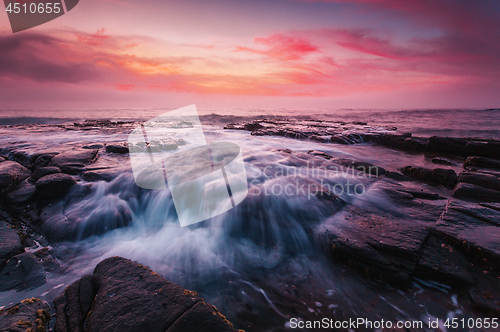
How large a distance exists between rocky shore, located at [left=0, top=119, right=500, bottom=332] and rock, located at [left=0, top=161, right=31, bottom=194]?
0.07ft

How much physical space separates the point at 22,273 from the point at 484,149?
52.9 feet

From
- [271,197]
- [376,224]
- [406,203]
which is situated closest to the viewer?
[376,224]

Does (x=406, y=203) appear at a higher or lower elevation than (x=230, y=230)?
higher

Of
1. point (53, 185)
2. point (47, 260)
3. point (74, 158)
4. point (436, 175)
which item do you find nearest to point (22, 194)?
point (53, 185)

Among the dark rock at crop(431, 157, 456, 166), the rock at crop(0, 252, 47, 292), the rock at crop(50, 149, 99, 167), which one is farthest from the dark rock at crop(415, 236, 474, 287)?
the rock at crop(50, 149, 99, 167)

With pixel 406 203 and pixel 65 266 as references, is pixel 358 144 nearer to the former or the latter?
pixel 406 203

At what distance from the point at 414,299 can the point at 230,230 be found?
3.62m

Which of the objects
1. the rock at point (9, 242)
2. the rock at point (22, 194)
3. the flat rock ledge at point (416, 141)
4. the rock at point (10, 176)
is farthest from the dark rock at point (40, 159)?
the flat rock ledge at point (416, 141)

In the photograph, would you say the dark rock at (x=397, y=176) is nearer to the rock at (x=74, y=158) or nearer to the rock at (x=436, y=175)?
the rock at (x=436, y=175)

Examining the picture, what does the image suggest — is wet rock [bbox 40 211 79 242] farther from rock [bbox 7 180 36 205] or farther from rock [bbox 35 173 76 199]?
rock [bbox 7 180 36 205]

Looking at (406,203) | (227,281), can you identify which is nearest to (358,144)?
(406,203)

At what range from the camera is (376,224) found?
179 inches

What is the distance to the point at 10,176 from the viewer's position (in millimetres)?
5703

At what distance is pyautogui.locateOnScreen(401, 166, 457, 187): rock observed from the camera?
651 cm
